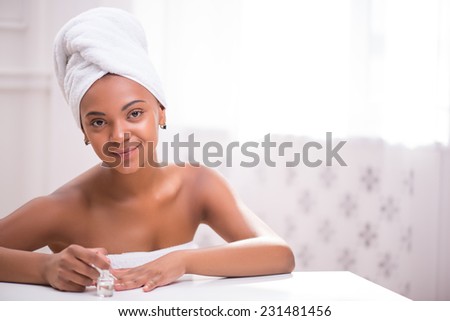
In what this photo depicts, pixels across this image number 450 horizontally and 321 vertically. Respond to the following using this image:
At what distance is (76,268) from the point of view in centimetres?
87

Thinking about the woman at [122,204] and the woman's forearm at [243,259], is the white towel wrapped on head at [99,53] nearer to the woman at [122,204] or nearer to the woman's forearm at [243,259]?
the woman at [122,204]

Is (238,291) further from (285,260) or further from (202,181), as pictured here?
(202,181)

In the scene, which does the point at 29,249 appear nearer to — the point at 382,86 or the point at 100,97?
the point at 100,97

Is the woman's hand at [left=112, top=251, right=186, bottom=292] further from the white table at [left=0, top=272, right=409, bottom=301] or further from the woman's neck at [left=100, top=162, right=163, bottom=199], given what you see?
the woman's neck at [left=100, top=162, right=163, bottom=199]

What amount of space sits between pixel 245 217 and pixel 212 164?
1.78ft

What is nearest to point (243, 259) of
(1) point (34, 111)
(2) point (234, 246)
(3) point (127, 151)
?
(2) point (234, 246)

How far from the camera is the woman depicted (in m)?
→ 0.94

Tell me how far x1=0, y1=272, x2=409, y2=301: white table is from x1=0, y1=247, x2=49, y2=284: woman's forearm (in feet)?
0.04

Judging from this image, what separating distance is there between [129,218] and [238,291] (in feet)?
0.99

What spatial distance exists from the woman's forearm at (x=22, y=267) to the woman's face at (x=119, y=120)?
210 millimetres

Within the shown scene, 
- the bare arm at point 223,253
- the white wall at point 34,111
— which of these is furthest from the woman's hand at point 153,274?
the white wall at point 34,111

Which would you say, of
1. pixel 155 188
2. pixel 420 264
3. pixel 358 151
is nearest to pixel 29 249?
pixel 155 188

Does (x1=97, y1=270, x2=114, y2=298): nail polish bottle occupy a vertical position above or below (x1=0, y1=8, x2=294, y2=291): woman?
below

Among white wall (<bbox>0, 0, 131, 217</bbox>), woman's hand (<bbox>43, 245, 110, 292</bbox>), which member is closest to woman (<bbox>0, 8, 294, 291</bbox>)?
woman's hand (<bbox>43, 245, 110, 292</bbox>)
